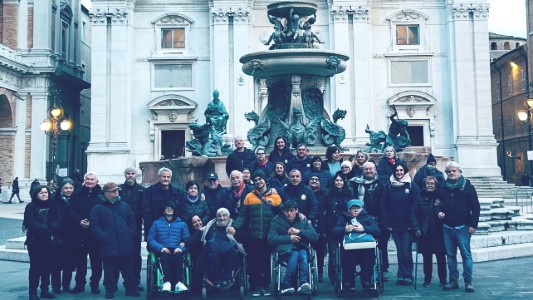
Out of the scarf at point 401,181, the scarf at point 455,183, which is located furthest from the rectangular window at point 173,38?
the scarf at point 455,183

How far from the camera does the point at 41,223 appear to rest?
9305mm

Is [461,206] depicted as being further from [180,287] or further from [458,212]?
[180,287]

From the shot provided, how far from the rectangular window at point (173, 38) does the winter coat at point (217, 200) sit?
97.4 feet

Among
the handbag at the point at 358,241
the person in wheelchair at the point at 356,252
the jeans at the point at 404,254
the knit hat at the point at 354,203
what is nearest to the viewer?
the handbag at the point at 358,241

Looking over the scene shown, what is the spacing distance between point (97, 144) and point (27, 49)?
965cm

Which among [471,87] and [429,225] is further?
[471,87]

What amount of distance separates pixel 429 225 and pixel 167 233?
12.8ft

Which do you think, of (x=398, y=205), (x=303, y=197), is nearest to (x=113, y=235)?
(x=303, y=197)

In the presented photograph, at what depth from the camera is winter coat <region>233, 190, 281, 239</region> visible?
9.19 meters

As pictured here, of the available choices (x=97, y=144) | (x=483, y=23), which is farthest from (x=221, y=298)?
(x=483, y=23)

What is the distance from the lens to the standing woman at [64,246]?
32.0 feet

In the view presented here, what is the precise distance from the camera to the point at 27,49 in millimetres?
41812

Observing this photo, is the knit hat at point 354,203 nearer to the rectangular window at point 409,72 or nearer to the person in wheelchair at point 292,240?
the person in wheelchair at point 292,240

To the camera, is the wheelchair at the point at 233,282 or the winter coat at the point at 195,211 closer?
the wheelchair at the point at 233,282
